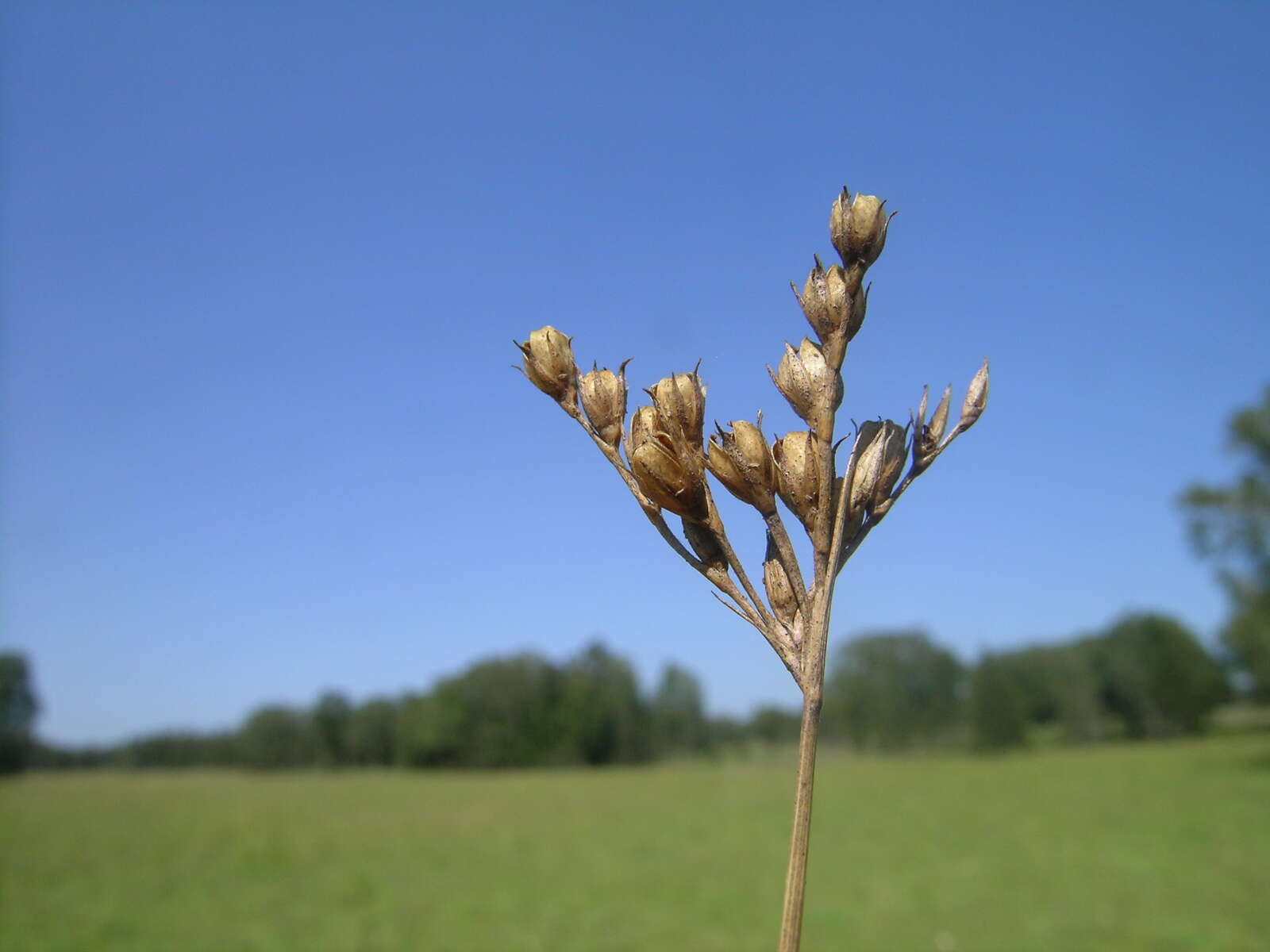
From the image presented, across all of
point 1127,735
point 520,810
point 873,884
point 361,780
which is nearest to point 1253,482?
point 873,884

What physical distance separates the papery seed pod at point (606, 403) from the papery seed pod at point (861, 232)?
0.25 meters

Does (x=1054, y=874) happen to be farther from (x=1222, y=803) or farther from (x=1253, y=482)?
(x=1253, y=482)

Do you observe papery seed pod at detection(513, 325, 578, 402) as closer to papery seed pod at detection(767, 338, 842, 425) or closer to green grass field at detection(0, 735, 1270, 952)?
papery seed pod at detection(767, 338, 842, 425)

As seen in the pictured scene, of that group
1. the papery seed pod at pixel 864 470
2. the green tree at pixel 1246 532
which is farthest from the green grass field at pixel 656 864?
the papery seed pod at pixel 864 470

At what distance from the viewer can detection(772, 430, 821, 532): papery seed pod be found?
844 mm

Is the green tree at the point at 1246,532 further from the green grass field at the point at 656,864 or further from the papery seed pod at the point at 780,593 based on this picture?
the papery seed pod at the point at 780,593

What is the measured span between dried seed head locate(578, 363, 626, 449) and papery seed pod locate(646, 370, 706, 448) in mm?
75

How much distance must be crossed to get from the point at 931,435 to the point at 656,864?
34.8 meters

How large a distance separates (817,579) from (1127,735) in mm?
79761

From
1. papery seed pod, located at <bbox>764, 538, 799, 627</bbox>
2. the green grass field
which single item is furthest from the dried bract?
the green grass field

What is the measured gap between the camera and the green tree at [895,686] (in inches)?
2653

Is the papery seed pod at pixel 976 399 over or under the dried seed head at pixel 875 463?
over

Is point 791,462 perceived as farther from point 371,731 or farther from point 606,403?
point 371,731

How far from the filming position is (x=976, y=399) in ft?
3.16
